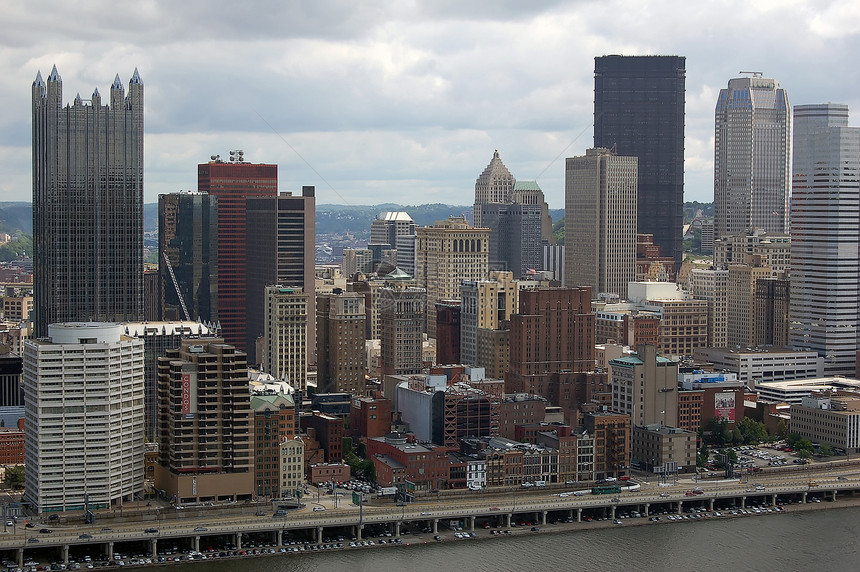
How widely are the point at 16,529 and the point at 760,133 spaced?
12482 cm

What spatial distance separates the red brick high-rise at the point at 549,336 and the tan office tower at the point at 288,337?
1337cm

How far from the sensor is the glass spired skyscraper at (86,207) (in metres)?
93.1

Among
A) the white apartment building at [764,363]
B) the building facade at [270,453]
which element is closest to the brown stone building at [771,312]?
the white apartment building at [764,363]

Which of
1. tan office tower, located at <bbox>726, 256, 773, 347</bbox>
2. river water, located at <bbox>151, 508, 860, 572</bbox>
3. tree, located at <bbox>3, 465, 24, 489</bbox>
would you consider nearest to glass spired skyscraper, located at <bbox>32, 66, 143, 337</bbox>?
tree, located at <bbox>3, 465, 24, 489</bbox>

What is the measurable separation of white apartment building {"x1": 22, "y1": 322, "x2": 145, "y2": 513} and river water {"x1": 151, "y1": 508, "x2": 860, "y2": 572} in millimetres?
7640

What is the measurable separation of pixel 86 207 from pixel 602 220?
57.3 m

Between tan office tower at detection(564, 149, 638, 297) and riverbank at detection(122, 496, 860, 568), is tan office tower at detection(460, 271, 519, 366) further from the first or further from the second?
tan office tower at detection(564, 149, 638, 297)

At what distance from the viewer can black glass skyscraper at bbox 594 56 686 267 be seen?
529 ft

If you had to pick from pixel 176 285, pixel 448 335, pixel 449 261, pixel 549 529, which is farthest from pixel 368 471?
pixel 449 261

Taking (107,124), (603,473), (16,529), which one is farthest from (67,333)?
(107,124)

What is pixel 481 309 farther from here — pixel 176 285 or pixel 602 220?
→ pixel 602 220

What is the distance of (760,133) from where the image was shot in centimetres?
17038

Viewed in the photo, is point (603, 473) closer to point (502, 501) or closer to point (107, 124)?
point (502, 501)

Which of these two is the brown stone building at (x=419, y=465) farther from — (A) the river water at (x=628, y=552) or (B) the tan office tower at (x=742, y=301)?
(B) the tan office tower at (x=742, y=301)
